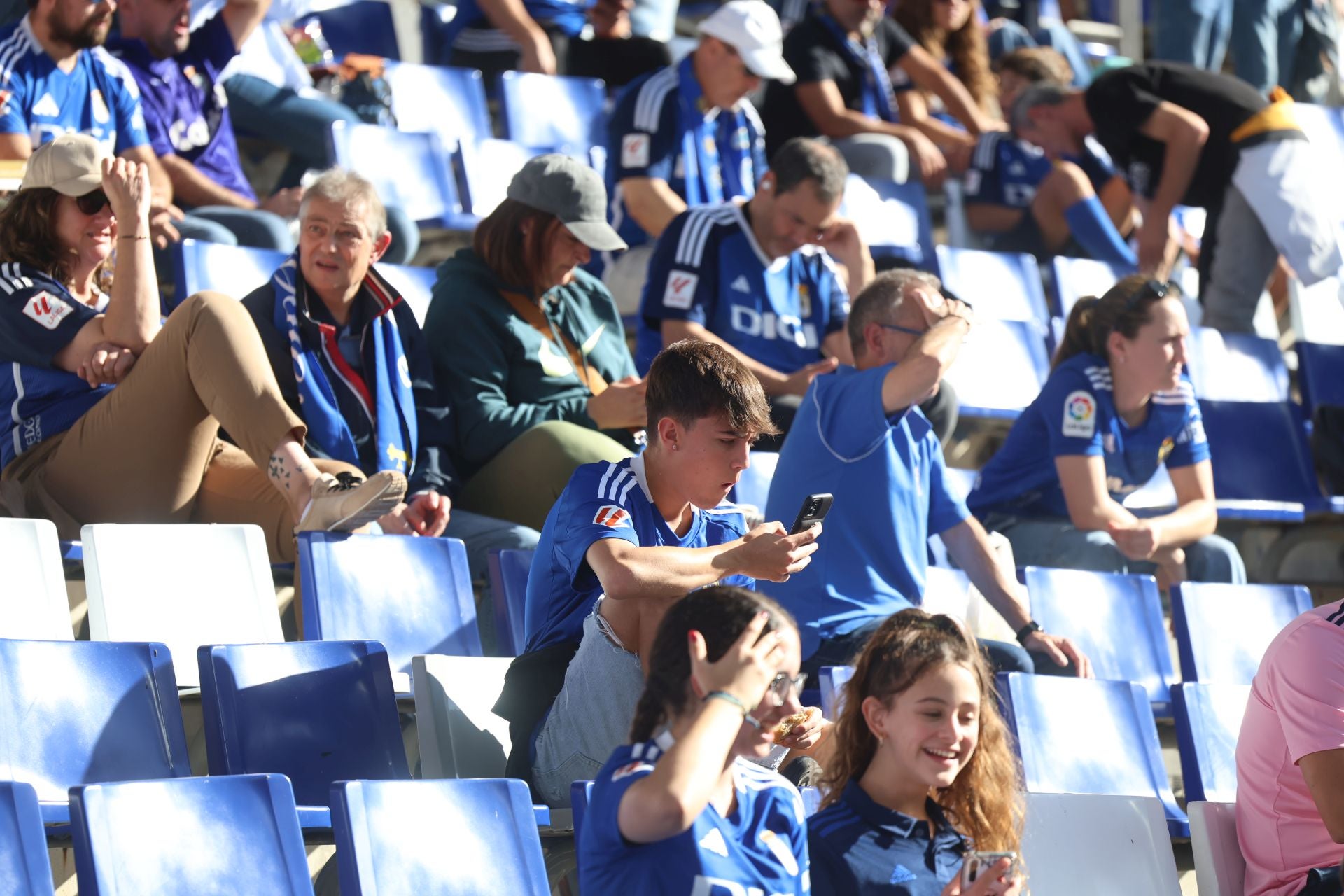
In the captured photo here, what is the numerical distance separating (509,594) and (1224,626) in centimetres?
165

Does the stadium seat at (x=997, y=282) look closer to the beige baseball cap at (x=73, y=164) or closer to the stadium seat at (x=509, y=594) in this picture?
the stadium seat at (x=509, y=594)

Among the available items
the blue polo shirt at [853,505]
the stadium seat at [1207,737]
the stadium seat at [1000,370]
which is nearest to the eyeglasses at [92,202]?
the blue polo shirt at [853,505]

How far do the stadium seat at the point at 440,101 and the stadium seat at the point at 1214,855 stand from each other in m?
4.16

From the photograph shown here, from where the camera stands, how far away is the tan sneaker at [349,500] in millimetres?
3332

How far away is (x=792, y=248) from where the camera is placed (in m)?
4.91

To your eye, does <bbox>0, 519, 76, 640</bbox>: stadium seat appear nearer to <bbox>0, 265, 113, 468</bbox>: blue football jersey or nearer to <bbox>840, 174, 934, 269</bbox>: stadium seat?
<bbox>0, 265, 113, 468</bbox>: blue football jersey

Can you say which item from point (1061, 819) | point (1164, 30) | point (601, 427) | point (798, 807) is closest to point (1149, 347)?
point (601, 427)

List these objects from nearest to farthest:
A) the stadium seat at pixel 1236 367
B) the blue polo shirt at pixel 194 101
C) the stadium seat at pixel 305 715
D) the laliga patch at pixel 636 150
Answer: the stadium seat at pixel 305 715 → the blue polo shirt at pixel 194 101 → the laliga patch at pixel 636 150 → the stadium seat at pixel 1236 367

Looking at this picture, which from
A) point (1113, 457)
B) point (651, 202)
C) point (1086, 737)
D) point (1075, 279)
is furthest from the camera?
point (1075, 279)

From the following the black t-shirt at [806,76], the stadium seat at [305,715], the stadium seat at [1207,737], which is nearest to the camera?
the stadium seat at [305,715]

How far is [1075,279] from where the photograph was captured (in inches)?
247

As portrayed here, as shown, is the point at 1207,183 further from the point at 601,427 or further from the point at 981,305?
the point at 601,427

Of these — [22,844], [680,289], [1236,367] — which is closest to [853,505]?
[680,289]

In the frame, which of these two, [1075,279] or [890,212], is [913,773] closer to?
[1075,279]
